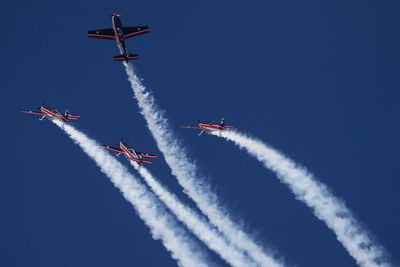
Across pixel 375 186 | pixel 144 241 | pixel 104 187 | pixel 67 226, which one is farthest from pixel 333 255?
pixel 67 226

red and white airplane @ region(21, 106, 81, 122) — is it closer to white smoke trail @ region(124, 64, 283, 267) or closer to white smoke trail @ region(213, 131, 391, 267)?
white smoke trail @ region(124, 64, 283, 267)

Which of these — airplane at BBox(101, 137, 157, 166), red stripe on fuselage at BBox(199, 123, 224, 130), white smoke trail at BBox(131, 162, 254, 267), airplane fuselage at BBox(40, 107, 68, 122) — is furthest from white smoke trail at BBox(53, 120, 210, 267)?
red stripe on fuselage at BBox(199, 123, 224, 130)

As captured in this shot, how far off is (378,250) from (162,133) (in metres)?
27.9

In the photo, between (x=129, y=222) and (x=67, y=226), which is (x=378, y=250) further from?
(x=67, y=226)

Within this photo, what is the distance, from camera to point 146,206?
61.4 meters

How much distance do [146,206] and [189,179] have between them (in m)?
6.17

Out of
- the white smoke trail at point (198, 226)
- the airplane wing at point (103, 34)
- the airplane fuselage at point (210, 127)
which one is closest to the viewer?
the white smoke trail at point (198, 226)

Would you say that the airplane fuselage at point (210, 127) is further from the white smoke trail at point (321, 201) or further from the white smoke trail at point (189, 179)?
the white smoke trail at point (189, 179)

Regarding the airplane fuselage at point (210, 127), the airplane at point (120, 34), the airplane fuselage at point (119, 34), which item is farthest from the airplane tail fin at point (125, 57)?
the airplane fuselage at point (210, 127)

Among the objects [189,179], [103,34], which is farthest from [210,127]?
[103,34]

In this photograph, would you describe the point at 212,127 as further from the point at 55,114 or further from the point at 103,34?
the point at 55,114

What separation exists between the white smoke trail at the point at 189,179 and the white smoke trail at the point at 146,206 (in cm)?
396

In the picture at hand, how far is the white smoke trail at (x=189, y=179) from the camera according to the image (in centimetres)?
5747

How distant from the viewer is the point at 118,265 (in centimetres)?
8538
